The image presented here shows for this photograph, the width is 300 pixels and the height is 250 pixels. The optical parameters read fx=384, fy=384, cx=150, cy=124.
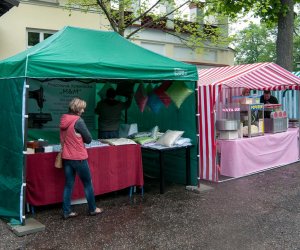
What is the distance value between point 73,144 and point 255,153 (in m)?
4.48

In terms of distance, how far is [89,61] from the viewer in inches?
209

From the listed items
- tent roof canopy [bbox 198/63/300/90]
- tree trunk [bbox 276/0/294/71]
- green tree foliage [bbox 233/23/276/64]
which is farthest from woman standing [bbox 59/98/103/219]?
green tree foliage [bbox 233/23/276/64]

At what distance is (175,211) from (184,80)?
217 centimetres

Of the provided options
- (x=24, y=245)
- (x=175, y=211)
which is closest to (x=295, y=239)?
(x=175, y=211)

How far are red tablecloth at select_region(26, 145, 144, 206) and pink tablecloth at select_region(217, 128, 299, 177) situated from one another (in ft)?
7.12

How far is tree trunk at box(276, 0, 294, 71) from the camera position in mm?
12164

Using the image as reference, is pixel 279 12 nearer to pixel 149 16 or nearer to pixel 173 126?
pixel 149 16

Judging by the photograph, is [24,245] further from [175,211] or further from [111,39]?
[111,39]

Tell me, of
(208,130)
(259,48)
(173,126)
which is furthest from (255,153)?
(259,48)

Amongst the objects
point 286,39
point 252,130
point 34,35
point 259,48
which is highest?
point 259,48

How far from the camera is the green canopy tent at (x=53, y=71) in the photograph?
16.0 feet

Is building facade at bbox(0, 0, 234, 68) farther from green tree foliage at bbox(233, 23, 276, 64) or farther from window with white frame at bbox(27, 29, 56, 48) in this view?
green tree foliage at bbox(233, 23, 276, 64)

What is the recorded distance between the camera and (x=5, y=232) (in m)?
4.89

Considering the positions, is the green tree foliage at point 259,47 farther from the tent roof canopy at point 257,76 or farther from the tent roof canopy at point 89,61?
the tent roof canopy at point 89,61
